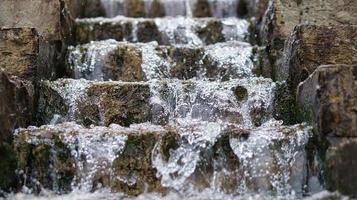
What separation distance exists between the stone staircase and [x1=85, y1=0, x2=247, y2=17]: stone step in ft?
2.32

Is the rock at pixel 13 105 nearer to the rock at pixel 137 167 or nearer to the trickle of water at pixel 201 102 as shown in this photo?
the rock at pixel 137 167

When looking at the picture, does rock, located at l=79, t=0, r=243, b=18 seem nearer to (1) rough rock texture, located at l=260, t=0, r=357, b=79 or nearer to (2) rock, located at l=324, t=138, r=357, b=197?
(1) rough rock texture, located at l=260, t=0, r=357, b=79

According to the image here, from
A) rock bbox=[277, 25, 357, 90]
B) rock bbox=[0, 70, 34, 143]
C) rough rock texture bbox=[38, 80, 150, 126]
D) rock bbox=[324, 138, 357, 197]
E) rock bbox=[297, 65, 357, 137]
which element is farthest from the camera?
rough rock texture bbox=[38, 80, 150, 126]

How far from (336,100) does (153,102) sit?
1222 millimetres

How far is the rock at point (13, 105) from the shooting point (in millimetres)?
3207

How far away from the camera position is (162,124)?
3848 mm

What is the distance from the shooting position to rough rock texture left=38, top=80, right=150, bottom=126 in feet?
12.6

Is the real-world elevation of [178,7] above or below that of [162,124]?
above

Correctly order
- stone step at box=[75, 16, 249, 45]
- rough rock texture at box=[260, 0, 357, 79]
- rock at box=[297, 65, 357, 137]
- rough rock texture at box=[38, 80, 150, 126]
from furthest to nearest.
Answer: stone step at box=[75, 16, 249, 45] → rough rock texture at box=[260, 0, 357, 79] → rough rock texture at box=[38, 80, 150, 126] → rock at box=[297, 65, 357, 137]

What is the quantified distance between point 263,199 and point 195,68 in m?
1.64

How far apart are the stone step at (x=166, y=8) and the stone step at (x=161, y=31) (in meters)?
0.71

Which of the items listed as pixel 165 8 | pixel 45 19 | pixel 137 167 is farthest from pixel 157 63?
pixel 165 8

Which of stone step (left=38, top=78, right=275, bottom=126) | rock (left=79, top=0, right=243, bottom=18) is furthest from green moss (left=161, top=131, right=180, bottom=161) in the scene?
rock (left=79, top=0, right=243, bottom=18)

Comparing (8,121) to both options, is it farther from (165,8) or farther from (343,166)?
(165,8)
